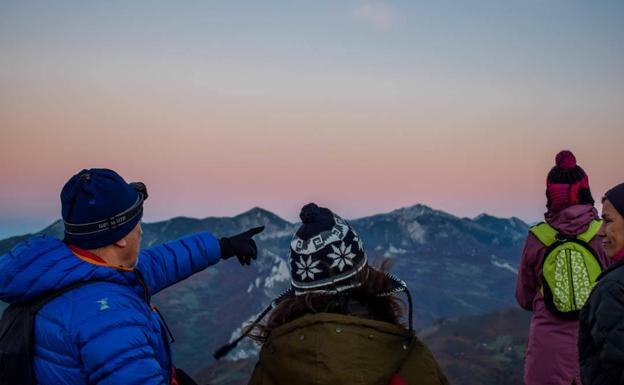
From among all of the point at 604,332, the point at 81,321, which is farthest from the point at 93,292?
the point at 604,332

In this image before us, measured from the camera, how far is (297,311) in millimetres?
2678

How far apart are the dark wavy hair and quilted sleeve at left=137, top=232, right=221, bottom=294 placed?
4.93 feet

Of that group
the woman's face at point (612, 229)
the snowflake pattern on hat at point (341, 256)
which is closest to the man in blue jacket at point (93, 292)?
the snowflake pattern on hat at point (341, 256)

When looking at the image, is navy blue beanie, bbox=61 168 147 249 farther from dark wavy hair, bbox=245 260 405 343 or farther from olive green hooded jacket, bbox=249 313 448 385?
olive green hooded jacket, bbox=249 313 448 385

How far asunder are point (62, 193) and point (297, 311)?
1.55 m

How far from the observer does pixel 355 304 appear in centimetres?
271

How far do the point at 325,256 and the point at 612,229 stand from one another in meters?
2.57

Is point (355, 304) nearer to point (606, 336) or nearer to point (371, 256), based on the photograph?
point (606, 336)

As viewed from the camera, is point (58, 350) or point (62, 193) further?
point (62, 193)

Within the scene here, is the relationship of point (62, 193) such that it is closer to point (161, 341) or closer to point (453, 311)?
point (161, 341)

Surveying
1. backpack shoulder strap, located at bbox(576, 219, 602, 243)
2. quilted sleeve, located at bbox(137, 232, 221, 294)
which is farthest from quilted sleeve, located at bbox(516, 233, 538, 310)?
quilted sleeve, located at bbox(137, 232, 221, 294)

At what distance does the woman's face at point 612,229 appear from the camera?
4027mm

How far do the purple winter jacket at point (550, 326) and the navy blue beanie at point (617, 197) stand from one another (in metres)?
1.22

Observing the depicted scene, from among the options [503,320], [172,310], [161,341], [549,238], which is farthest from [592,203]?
[172,310]
